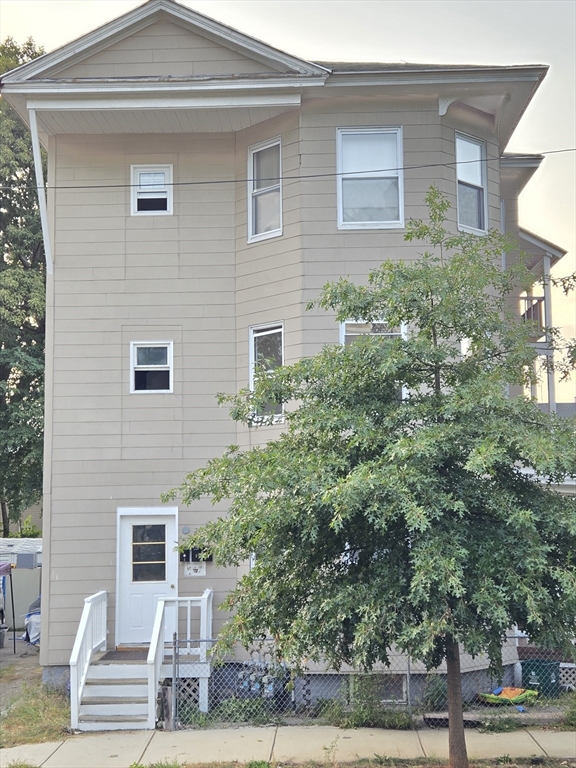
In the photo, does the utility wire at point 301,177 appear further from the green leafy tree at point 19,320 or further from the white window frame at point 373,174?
the green leafy tree at point 19,320

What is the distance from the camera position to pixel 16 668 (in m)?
14.2

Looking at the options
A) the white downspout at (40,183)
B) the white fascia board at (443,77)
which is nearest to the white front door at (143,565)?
the white downspout at (40,183)

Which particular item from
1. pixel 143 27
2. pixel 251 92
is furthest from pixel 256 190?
pixel 143 27

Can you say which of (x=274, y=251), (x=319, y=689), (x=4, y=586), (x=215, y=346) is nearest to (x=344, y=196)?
(x=274, y=251)

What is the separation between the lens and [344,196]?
38.9ft

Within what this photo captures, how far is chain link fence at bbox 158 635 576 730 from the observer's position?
983 centimetres

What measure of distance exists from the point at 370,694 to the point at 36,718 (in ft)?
13.9

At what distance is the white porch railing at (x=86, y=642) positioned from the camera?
9.93 meters

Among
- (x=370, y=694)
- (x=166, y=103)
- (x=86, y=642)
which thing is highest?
(x=166, y=103)

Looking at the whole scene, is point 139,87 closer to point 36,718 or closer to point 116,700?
point 116,700

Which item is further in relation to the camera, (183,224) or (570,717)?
(183,224)

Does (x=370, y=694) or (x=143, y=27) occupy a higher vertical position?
(x=143, y=27)

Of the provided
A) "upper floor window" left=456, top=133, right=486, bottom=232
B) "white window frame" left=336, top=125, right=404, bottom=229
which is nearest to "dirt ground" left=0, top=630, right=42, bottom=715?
A: "white window frame" left=336, top=125, right=404, bottom=229

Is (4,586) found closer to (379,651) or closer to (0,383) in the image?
(0,383)
